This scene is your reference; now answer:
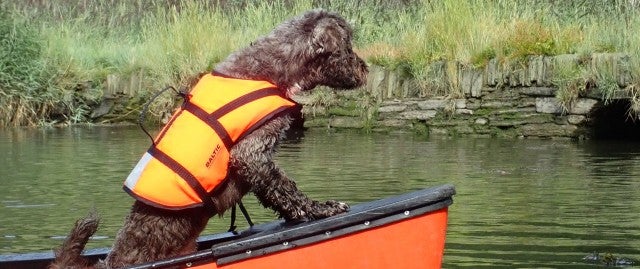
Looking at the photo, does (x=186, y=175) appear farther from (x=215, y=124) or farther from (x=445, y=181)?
(x=445, y=181)

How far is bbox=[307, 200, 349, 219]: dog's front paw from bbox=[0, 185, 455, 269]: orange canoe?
57 millimetres

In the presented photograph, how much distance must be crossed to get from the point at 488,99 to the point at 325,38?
37.8 ft

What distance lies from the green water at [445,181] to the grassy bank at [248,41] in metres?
1.41

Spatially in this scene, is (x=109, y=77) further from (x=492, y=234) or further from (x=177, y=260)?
(x=177, y=260)

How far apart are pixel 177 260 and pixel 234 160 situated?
53 centimetres

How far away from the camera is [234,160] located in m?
5.88

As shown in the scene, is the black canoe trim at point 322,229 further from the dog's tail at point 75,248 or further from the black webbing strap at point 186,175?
the dog's tail at point 75,248

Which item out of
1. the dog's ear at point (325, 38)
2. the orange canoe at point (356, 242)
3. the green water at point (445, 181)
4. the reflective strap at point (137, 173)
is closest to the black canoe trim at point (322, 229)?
the orange canoe at point (356, 242)

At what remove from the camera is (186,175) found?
5.89m

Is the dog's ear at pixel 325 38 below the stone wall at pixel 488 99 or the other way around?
the other way around

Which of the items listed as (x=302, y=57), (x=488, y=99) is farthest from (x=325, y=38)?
(x=488, y=99)

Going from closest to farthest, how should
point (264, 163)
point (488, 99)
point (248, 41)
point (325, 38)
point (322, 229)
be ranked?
1. point (264, 163)
2. point (322, 229)
3. point (325, 38)
4. point (488, 99)
5. point (248, 41)

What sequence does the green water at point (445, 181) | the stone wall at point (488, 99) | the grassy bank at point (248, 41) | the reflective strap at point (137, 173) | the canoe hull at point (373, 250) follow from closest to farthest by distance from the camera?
the reflective strap at point (137, 173) → the canoe hull at point (373, 250) → the green water at point (445, 181) → the stone wall at point (488, 99) → the grassy bank at point (248, 41)

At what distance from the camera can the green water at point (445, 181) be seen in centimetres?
878
